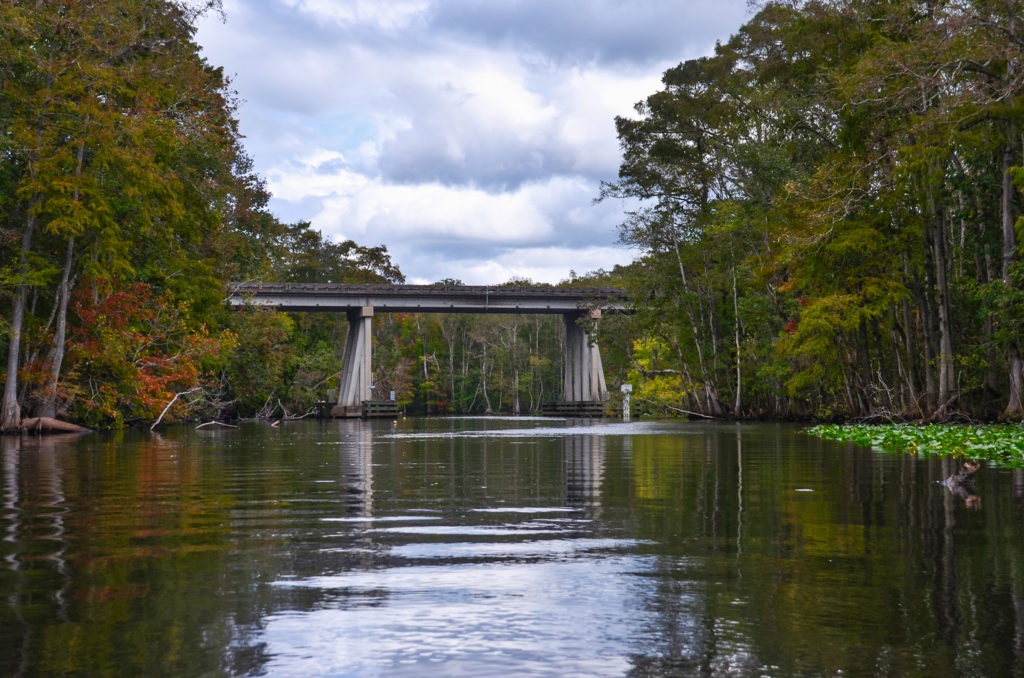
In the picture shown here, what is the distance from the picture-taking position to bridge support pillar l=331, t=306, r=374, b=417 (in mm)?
80750

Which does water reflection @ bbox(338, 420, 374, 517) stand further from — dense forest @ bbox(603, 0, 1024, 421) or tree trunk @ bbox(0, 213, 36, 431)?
tree trunk @ bbox(0, 213, 36, 431)

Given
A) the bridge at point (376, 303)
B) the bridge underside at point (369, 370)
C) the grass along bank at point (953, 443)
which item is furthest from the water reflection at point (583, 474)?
the bridge at point (376, 303)

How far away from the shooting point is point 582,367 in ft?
287

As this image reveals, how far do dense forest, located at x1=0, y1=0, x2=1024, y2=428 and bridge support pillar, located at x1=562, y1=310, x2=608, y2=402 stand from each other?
3121cm

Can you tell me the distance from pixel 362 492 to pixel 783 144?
35.5 meters

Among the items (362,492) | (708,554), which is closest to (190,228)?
(362,492)

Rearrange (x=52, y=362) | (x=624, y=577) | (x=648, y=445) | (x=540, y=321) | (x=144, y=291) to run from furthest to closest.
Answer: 1. (x=540, y=321)
2. (x=144, y=291)
3. (x=52, y=362)
4. (x=648, y=445)
5. (x=624, y=577)

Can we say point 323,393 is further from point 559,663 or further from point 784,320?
point 559,663

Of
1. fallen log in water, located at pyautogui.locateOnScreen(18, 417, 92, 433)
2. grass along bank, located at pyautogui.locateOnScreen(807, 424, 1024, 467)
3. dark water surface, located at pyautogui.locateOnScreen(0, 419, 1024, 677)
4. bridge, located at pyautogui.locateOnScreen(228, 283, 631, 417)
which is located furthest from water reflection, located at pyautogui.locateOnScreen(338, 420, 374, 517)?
bridge, located at pyautogui.locateOnScreen(228, 283, 631, 417)

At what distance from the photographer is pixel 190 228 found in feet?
138

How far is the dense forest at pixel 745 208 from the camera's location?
93.7 ft

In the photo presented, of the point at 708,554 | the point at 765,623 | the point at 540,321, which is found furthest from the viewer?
the point at 540,321

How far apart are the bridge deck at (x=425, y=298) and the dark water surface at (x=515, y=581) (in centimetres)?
6441

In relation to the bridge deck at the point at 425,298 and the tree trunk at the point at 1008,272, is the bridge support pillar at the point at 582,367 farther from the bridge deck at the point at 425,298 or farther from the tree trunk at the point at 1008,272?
the tree trunk at the point at 1008,272
